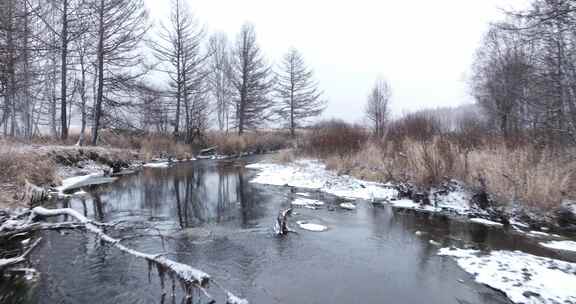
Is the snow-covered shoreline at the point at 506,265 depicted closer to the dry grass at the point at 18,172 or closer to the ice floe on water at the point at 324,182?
the ice floe on water at the point at 324,182

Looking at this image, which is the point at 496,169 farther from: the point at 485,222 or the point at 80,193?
the point at 80,193

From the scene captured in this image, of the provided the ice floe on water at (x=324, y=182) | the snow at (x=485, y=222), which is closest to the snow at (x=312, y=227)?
the ice floe on water at (x=324, y=182)

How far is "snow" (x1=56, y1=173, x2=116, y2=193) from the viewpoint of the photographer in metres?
9.81

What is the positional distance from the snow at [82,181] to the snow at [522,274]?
33.1 ft

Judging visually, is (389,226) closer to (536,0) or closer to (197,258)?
(197,258)

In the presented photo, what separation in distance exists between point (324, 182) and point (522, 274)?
7.03m

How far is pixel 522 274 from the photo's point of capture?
Answer: 14.1ft

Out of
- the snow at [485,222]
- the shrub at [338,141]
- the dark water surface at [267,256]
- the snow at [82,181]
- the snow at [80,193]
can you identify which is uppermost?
the shrub at [338,141]

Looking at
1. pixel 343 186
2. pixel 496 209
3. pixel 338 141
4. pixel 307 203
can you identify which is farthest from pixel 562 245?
pixel 338 141

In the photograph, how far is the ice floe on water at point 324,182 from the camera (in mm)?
→ 9461

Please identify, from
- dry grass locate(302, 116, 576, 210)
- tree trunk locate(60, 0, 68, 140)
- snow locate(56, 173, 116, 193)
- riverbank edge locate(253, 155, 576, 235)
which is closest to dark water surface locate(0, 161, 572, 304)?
riverbank edge locate(253, 155, 576, 235)

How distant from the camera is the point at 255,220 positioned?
275 inches

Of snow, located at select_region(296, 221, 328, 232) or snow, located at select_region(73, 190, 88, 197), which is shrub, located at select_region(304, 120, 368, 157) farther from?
snow, located at select_region(73, 190, 88, 197)

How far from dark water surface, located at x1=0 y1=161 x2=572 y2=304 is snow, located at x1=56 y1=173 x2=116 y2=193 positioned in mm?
1819
